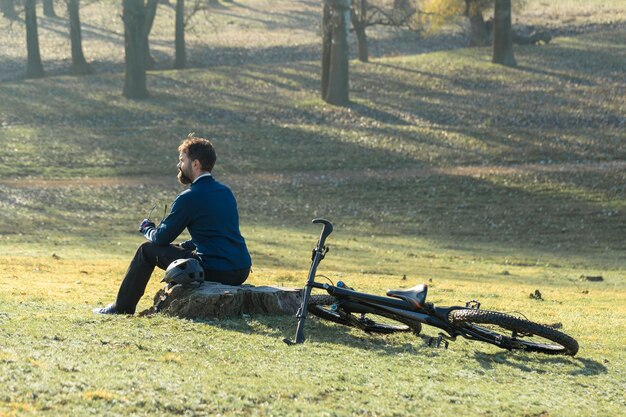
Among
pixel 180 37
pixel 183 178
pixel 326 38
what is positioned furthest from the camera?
pixel 180 37

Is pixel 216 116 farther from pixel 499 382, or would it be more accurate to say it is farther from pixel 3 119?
pixel 499 382

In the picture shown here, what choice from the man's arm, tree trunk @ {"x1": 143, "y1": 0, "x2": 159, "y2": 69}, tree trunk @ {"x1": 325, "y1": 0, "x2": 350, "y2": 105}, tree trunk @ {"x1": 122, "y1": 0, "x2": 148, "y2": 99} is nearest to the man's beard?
the man's arm

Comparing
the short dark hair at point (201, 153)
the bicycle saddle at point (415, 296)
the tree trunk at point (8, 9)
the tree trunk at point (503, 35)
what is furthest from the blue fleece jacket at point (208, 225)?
the tree trunk at point (8, 9)

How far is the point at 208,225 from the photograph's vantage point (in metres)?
9.92

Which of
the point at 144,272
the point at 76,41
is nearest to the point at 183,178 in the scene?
the point at 144,272

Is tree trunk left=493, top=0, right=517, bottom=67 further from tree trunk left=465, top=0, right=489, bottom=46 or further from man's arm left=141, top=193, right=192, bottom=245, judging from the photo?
man's arm left=141, top=193, right=192, bottom=245

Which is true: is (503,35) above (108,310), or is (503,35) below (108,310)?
above

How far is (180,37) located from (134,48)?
9.36 meters

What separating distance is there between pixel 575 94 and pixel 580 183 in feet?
41.2

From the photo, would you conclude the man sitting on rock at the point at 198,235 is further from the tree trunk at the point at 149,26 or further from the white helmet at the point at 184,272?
the tree trunk at the point at 149,26

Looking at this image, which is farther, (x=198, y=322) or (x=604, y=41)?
(x=604, y=41)

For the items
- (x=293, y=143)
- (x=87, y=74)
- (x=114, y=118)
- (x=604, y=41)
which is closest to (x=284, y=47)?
(x=87, y=74)

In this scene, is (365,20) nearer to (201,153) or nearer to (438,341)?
(201,153)

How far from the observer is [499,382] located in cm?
807
